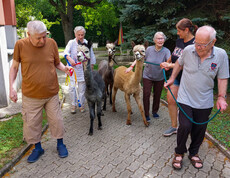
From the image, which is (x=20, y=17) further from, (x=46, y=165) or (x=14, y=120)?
(x=46, y=165)

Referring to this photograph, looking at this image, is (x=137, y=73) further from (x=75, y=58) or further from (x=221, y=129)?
(x=221, y=129)

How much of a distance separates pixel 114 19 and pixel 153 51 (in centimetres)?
1335

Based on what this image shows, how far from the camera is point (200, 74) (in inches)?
111

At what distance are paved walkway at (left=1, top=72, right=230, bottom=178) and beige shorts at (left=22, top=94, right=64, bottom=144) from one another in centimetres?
53

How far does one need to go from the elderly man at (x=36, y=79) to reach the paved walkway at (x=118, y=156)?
403 mm

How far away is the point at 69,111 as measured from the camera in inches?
234

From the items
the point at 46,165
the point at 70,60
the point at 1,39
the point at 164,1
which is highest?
A: the point at 164,1

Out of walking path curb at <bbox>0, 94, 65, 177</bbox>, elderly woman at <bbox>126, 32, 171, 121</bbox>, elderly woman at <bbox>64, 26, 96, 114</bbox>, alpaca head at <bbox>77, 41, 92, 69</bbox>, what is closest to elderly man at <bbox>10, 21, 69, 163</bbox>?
walking path curb at <bbox>0, 94, 65, 177</bbox>

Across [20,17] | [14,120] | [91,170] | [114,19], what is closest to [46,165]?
[91,170]

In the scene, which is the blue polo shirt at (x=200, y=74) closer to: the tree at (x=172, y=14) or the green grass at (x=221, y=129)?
the green grass at (x=221, y=129)

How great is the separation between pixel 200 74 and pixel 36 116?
2738mm

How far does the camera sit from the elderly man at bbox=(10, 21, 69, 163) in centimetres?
305

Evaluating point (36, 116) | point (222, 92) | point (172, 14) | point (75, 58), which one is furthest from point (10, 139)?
point (172, 14)

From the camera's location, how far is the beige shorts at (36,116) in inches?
132
